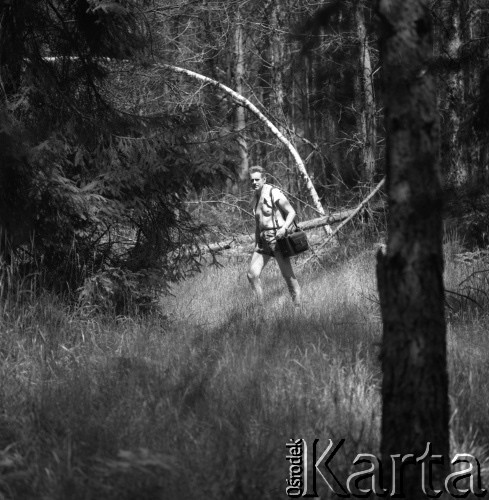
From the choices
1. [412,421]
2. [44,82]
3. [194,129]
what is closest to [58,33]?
[44,82]

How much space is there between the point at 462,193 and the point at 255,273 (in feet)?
11.2

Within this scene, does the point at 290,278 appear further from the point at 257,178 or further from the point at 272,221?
the point at 257,178

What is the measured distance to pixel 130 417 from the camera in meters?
4.86

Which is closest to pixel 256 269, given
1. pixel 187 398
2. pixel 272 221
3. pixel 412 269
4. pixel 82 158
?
pixel 272 221

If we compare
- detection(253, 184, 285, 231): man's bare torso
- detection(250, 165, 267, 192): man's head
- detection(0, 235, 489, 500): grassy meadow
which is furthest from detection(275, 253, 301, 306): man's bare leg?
detection(0, 235, 489, 500): grassy meadow

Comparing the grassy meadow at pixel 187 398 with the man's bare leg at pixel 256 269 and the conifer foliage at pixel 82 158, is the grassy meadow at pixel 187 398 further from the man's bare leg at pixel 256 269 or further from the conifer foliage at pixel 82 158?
the man's bare leg at pixel 256 269

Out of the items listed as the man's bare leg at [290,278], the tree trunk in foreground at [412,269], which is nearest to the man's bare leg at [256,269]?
the man's bare leg at [290,278]

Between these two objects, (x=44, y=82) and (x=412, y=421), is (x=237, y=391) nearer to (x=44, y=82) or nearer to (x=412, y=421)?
(x=412, y=421)

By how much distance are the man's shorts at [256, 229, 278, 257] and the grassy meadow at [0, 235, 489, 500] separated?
2.51 m

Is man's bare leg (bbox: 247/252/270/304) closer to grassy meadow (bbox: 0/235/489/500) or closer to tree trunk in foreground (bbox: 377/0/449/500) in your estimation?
grassy meadow (bbox: 0/235/489/500)

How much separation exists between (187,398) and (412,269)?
1984 mm

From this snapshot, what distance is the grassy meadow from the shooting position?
13.2 ft

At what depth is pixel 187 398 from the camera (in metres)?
5.35

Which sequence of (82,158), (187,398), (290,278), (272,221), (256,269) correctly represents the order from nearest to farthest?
(187,398) < (82,158) < (290,278) < (272,221) < (256,269)
